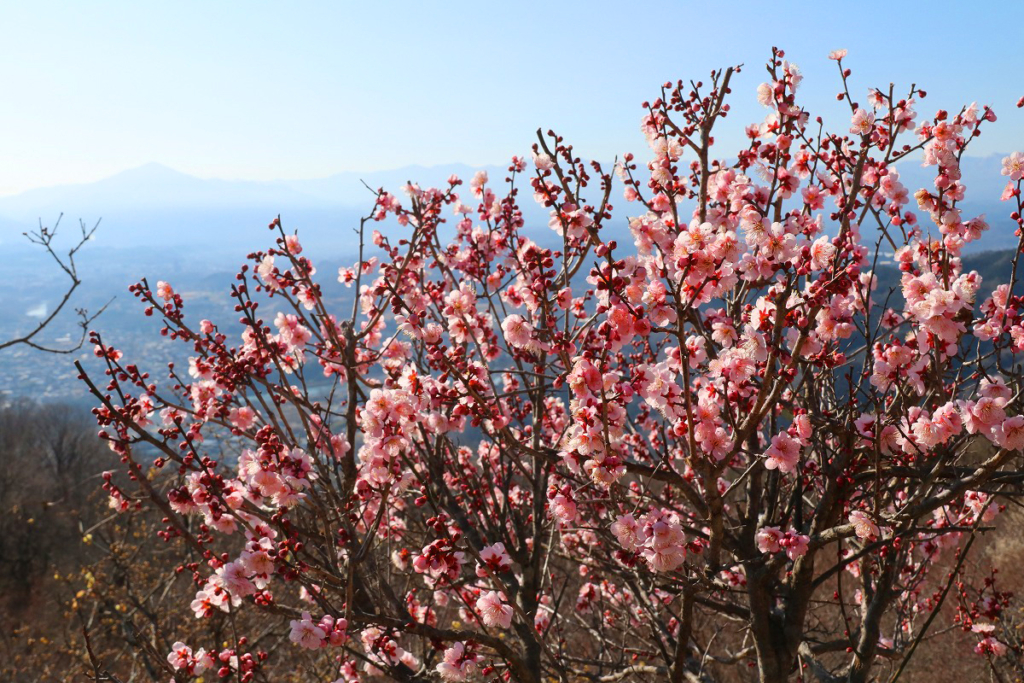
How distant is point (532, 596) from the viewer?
4.29 metres

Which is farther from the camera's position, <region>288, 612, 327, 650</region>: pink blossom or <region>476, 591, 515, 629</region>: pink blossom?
<region>476, 591, 515, 629</region>: pink blossom

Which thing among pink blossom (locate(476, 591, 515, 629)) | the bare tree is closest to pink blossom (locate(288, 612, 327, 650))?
pink blossom (locate(476, 591, 515, 629))

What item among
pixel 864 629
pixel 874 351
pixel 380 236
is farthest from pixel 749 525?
pixel 380 236

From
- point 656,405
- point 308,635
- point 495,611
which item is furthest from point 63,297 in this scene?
point 656,405

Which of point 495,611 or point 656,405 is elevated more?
point 656,405

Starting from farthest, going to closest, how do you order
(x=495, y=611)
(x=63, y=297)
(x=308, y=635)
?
(x=63, y=297), (x=495, y=611), (x=308, y=635)

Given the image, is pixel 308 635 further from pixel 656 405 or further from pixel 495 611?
pixel 656 405

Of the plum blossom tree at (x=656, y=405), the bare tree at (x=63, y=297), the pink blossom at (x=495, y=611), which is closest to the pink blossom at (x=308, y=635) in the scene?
the plum blossom tree at (x=656, y=405)

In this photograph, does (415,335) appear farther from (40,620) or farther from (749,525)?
(40,620)

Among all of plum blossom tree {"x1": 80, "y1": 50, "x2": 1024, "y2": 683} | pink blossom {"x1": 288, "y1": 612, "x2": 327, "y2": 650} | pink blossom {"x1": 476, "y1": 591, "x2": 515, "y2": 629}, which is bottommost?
pink blossom {"x1": 476, "y1": 591, "x2": 515, "y2": 629}

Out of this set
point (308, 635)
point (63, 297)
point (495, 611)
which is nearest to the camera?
point (308, 635)

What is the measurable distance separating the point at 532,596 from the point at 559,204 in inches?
103

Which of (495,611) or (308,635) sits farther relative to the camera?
(495,611)

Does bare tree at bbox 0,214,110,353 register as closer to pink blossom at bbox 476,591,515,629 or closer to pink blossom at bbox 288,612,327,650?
pink blossom at bbox 288,612,327,650
